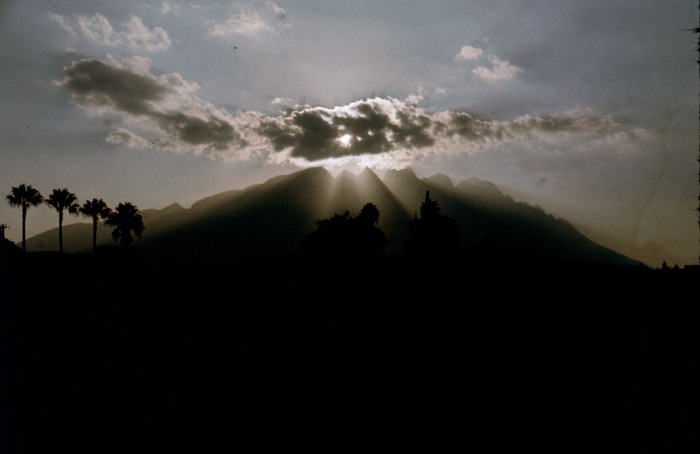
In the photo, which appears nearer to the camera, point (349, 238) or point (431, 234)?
point (431, 234)

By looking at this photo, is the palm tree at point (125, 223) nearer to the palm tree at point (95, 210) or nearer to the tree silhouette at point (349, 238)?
the palm tree at point (95, 210)

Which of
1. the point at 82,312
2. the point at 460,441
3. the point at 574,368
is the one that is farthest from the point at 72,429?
the point at 574,368

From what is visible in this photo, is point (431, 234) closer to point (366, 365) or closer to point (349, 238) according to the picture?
point (349, 238)

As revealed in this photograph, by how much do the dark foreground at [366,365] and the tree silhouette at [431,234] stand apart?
7.74 ft

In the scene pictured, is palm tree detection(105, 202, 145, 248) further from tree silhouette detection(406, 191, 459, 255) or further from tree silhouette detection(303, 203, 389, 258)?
tree silhouette detection(406, 191, 459, 255)

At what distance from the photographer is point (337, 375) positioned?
2236 centimetres

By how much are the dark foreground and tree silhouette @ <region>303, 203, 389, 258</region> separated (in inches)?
294

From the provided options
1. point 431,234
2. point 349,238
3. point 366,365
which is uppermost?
point 431,234

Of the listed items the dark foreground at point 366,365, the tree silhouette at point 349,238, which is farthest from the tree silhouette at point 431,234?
the tree silhouette at point 349,238

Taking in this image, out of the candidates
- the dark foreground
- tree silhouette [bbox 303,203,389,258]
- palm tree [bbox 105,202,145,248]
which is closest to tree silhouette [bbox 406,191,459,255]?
the dark foreground

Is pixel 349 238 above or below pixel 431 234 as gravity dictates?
below

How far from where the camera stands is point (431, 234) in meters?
39.2

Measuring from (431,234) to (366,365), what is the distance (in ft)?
60.3

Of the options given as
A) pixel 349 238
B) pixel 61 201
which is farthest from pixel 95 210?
pixel 349 238
